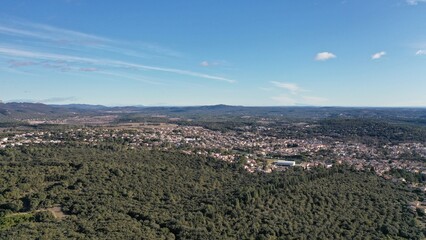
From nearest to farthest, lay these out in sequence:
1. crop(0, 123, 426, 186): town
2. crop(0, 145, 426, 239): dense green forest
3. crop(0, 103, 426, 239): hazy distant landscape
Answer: crop(0, 145, 426, 239): dense green forest, crop(0, 103, 426, 239): hazy distant landscape, crop(0, 123, 426, 186): town

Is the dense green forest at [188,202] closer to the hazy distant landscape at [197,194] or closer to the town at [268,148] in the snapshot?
the hazy distant landscape at [197,194]

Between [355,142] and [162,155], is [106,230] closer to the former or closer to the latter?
[162,155]

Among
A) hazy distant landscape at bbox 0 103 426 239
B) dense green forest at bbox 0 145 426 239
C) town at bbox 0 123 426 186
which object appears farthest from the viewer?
town at bbox 0 123 426 186

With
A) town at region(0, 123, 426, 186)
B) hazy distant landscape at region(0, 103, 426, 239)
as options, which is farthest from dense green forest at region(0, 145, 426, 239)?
town at region(0, 123, 426, 186)

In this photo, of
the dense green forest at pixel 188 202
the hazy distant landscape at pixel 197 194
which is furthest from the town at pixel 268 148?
the dense green forest at pixel 188 202

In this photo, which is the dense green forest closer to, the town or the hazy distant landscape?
the hazy distant landscape

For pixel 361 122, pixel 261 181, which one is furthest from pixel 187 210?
pixel 361 122

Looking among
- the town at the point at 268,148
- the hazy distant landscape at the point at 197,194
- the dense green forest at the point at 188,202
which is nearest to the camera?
the dense green forest at the point at 188,202

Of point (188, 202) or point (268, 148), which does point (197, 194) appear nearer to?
point (188, 202)

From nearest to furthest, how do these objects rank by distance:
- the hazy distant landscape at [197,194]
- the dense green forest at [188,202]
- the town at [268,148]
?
the dense green forest at [188,202] < the hazy distant landscape at [197,194] < the town at [268,148]
